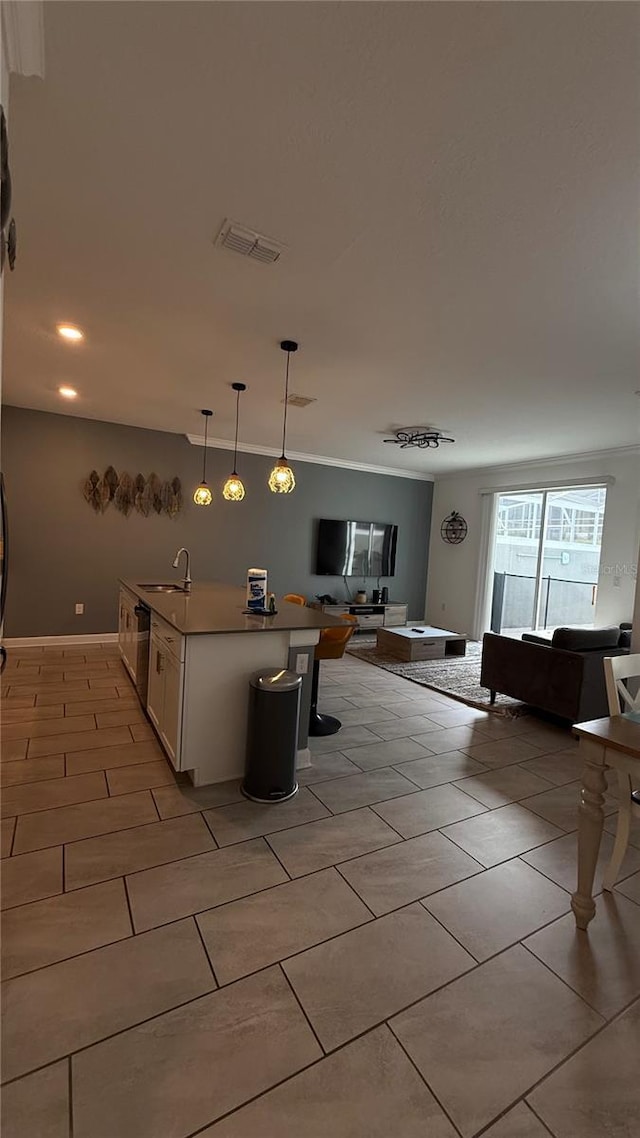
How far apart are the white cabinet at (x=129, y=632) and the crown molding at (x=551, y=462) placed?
5351 mm

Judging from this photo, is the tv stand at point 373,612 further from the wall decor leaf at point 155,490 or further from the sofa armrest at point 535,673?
the sofa armrest at point 535,673

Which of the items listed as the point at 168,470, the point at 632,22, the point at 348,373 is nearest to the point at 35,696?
the point at 168,470

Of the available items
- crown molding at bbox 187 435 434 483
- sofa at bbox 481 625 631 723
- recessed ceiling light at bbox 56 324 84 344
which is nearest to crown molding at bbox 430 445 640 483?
crown molding at bbox 187 435 434 483

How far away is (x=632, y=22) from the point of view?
1.15 metres

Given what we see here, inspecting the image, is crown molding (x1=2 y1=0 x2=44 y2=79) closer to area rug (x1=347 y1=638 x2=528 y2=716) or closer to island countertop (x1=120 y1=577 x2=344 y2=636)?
island countertop (x1=120 y1=577 x2=344 y2=636)

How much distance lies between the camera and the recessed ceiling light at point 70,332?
3034 millimetres

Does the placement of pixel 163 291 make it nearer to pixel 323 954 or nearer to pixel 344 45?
pixel 344 45

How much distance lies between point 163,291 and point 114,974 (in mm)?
2951

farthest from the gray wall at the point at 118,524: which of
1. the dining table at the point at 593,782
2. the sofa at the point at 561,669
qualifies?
the dining table at the point at 593,782

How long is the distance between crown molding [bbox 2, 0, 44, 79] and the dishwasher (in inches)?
105

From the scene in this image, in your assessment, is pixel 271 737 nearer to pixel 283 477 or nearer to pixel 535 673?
pixel 283 477

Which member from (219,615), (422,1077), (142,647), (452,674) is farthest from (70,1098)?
(452,674)

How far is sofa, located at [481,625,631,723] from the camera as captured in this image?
139 inches

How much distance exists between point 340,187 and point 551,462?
17.9 feet
